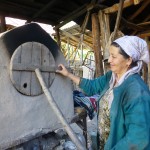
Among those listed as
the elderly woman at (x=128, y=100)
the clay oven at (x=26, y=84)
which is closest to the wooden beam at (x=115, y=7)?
the clay oven at (x=26, y=84)

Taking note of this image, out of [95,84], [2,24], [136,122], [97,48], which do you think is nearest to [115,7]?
[97,48]

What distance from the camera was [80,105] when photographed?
3242mm

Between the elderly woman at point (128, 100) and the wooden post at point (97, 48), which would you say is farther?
the wooden post at point (97, 48)

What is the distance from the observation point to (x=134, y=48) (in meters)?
→ 2.02

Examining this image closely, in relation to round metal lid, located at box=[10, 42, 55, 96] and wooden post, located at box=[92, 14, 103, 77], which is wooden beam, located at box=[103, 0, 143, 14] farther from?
round metal lid, located at box=[10, 42, 55, 96]

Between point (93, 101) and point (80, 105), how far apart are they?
22 centimetres

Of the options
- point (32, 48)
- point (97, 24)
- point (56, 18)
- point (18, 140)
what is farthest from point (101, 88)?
point (56, 18)

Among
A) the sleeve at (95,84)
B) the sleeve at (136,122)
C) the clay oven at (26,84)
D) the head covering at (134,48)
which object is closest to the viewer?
the sleeve at (136,122)

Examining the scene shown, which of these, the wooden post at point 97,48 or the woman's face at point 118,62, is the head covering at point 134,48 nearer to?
the woman's face at point 118,62

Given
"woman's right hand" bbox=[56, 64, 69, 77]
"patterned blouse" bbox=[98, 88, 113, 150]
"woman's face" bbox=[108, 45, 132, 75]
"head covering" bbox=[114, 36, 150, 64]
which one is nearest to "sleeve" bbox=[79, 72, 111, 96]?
"woman's right hand" bbox=[56, 64, 69, 77]

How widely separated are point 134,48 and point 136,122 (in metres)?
0.64

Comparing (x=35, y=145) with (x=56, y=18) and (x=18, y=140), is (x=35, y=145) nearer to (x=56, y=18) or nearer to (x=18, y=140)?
(x=18, y=140)

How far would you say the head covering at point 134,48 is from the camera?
2.01 metres

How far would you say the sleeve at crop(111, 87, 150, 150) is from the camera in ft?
5.69
